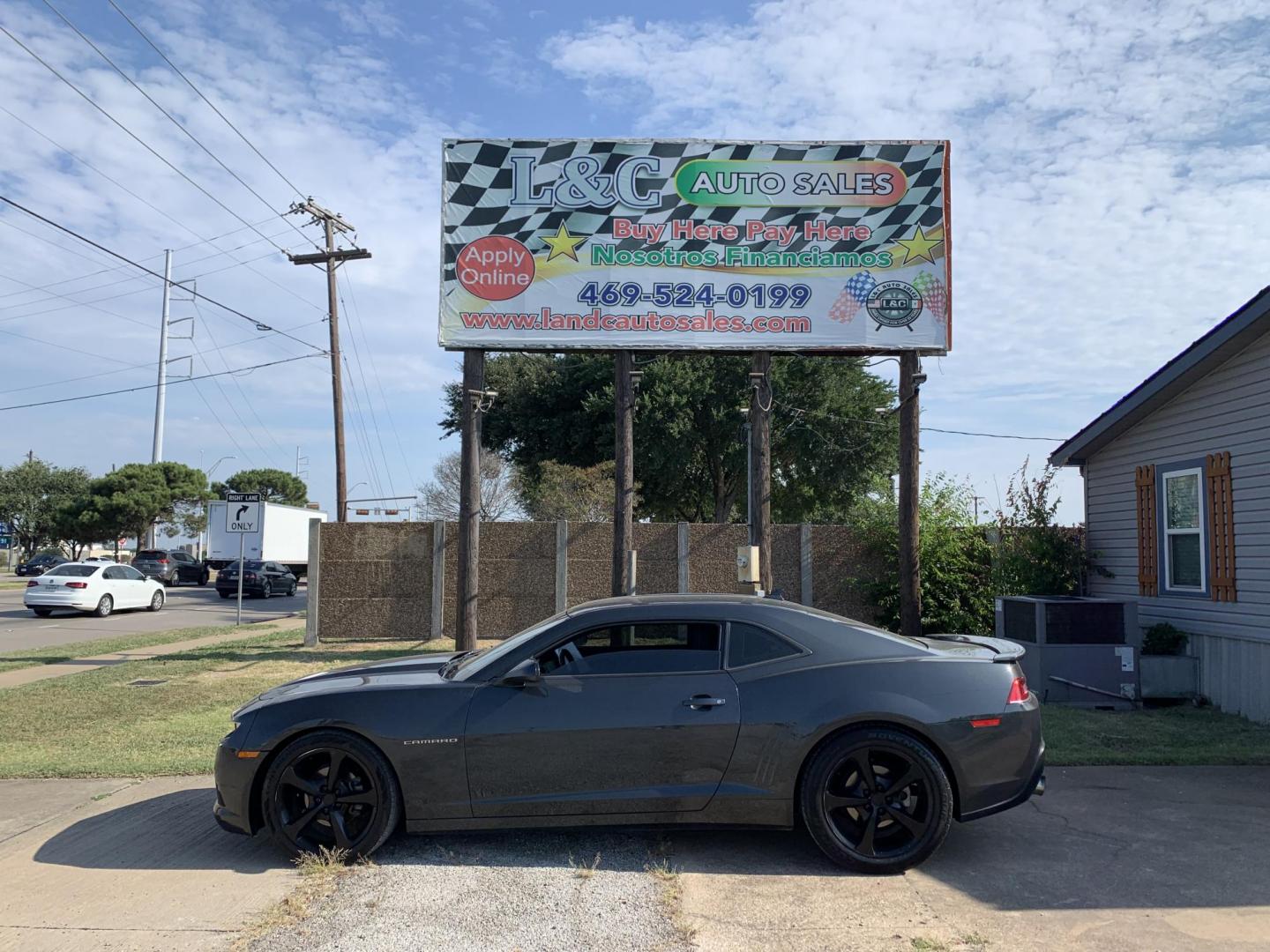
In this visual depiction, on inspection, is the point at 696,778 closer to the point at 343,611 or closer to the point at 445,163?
the point at 445,163

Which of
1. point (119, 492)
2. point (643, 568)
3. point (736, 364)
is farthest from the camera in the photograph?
point (119, 492)

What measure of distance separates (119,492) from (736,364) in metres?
42.8

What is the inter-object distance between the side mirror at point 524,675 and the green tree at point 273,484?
78.0 metres

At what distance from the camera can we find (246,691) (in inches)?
444

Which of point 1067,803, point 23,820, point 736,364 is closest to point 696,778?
point 1067,803

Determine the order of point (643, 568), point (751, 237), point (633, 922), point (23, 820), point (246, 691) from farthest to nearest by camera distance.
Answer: point (643, 568), point (751, 237), point (246, 691), point (23, 820), point (633, 922)

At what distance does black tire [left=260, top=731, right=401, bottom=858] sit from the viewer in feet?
16.9

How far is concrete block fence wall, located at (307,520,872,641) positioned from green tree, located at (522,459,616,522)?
1649 centimetres

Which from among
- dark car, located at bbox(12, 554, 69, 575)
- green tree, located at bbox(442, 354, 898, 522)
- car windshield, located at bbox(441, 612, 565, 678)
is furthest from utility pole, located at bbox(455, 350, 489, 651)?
dark car, located at bbox(12, 554, 69, 575)

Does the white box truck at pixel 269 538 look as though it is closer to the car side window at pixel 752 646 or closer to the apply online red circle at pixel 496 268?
the apply online red circle at pixel 496 268

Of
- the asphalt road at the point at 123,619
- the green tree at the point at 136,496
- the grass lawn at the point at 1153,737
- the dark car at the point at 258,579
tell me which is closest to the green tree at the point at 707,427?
the asphalt road at the point at 123,619

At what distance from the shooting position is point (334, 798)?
17.1 feet

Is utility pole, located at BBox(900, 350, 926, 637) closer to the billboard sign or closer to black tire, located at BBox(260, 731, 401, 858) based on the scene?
the billboard sign

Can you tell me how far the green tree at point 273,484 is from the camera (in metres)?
80.2
